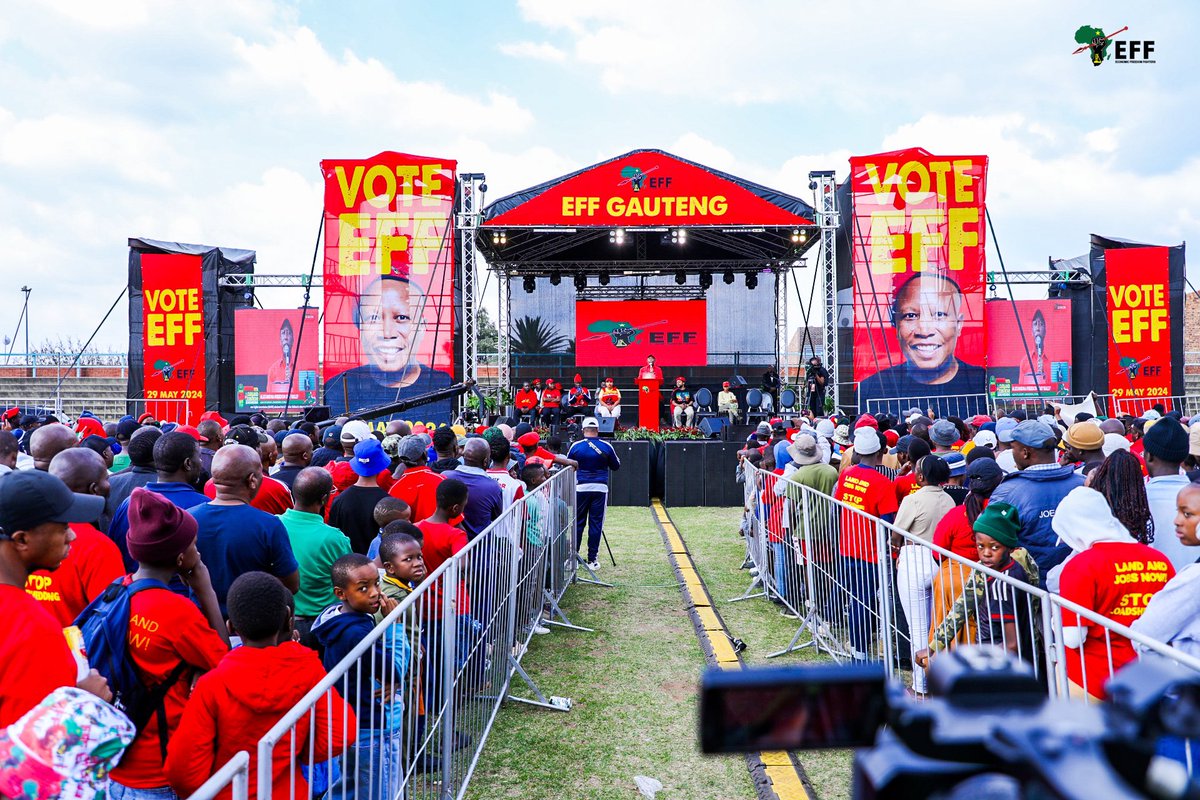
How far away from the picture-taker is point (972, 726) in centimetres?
71

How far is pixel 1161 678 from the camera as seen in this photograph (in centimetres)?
66

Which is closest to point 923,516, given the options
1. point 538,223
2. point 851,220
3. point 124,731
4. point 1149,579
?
point 1149,579

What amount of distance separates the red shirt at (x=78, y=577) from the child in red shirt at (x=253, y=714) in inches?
33.2

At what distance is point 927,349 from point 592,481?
35.5ft

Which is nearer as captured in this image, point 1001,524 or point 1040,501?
point 1001,524

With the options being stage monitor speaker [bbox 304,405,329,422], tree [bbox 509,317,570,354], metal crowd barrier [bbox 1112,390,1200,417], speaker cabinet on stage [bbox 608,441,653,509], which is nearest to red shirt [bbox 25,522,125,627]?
stage monitor speaker [bbox 304,405,329,422]

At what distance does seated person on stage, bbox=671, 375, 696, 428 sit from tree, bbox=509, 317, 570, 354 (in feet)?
15.1

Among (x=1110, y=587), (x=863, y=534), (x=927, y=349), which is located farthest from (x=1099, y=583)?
(x=927, y=349)

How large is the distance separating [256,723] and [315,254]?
15770 mm

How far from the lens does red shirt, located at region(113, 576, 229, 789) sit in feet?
7.69

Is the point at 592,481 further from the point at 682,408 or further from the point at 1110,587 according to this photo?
the point at 682,408

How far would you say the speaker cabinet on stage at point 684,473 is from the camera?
13.7 metres

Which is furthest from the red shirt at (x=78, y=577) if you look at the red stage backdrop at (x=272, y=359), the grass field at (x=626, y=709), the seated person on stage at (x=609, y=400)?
the red stage backdrop at (x=272, y=359)

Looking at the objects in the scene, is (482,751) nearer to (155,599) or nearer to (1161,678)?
(155,599)
